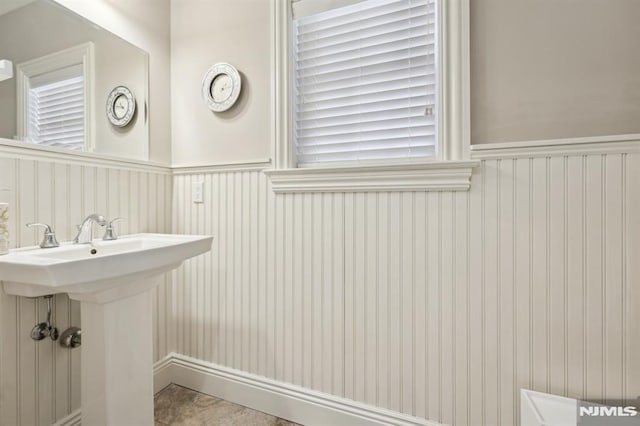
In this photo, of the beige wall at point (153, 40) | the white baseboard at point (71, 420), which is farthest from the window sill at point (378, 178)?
the white baseboard at point (71, 420)

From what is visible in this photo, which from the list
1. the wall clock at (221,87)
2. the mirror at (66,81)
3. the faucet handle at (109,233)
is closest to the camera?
the mirror at (66,81)

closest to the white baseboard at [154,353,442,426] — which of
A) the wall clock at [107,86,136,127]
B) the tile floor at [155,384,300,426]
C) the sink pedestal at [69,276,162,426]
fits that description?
the tile floor at [155,384,300,426]

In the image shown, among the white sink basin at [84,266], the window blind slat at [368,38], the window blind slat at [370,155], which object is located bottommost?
the white sink basin at [84,266]

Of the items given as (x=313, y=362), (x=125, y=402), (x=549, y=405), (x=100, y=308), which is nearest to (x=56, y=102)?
(x=100, y=308)

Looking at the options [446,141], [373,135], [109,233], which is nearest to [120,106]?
[109,233]

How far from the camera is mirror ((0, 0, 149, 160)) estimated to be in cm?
115

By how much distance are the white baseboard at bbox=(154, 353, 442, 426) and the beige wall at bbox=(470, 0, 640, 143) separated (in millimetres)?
1279

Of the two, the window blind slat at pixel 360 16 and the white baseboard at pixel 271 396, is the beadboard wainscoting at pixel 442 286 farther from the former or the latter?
the window blind slat at pixel 360 16

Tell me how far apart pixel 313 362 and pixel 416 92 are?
136 centimetres

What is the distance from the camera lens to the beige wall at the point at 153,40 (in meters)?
1.52

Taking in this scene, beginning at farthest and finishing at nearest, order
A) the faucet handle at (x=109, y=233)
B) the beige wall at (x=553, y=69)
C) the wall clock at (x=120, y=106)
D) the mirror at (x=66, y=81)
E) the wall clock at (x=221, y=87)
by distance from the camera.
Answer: the wall clock at (x=221, y=87)
the wall clock at (x=120, y=106)
the faucet handle at (x=109, y=233)
the mirror at (x=66, y=81)
the beige wall at (x=553, y=69)

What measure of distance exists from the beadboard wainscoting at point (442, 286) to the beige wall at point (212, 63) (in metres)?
0.18

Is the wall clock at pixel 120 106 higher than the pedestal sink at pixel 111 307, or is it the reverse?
the wall clock at pixel 120 106

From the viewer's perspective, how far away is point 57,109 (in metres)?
1.29
